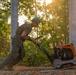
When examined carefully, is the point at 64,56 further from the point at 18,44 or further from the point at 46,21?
the point at 46,21

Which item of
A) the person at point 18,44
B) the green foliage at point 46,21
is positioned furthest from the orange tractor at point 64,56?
the green foliage at point 46,21

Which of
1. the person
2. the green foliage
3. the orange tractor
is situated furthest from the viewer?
the green foliage

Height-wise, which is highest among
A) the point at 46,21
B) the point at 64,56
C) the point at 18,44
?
the point at 46,21

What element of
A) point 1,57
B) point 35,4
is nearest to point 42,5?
point 35,4

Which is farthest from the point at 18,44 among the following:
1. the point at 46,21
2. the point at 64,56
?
the point at 46,21

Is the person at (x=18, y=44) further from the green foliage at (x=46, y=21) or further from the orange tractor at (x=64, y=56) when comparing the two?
the green foliage at (x=46, y=21)

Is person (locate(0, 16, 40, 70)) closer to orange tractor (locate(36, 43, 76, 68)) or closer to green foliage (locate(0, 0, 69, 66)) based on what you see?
orange tractor (locate(36, 43, 76, 68))

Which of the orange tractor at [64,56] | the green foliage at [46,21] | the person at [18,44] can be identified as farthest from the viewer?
the green foliage at [46,21]

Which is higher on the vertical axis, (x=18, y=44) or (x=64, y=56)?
(x=18, y=44)

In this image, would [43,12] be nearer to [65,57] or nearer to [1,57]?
[1,57]

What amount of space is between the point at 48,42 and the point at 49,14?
1.51 metres

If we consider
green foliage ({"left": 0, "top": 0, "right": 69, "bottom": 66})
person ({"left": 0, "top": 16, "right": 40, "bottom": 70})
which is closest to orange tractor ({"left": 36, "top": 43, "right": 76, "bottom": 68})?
person ({"left": 0, "top": 16, "right": 40, "bottom": 70})

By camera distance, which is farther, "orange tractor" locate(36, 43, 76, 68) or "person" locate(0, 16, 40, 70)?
"orange tractor" locate(36, 43, 76, 68)

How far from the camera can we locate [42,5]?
39.9 feet
